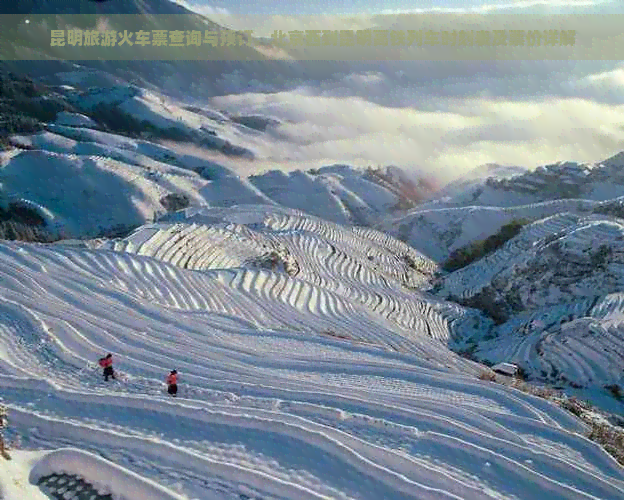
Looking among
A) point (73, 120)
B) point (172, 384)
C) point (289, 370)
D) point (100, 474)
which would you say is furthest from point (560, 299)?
point (73, 120)

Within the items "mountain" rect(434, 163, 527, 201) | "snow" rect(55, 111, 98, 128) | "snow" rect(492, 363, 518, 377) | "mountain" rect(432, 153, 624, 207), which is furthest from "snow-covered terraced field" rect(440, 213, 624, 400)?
"snow" rect(55, 111, 98, 128)

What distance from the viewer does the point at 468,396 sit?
52.3ft

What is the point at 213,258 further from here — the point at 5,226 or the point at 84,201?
the point at 84,201

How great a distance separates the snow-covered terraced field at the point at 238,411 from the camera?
32.3 feet

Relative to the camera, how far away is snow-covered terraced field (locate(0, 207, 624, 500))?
9.84 m

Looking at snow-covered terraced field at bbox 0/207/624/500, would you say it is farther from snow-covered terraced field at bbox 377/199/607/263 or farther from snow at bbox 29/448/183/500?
snow-covered terraced field at bbox 377/199/607/263

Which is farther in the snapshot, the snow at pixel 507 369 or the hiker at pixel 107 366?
the snow at pixel 507 369

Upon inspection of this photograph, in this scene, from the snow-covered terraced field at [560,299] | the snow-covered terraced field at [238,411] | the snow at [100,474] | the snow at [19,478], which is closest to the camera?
the snow at [19,478]

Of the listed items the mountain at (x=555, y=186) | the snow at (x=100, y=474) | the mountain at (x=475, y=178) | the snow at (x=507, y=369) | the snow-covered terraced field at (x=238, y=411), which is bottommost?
the mountain at (x=475, y=178)

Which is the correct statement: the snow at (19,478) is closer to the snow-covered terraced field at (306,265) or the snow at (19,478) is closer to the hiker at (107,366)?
the hiker at (107,366)

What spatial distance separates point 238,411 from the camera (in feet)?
40.5

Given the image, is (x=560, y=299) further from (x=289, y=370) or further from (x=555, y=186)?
(x=555, y=186)

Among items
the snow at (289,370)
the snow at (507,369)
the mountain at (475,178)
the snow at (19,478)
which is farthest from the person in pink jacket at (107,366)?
the mountain at (475,178)

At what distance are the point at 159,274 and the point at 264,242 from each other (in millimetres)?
19836
